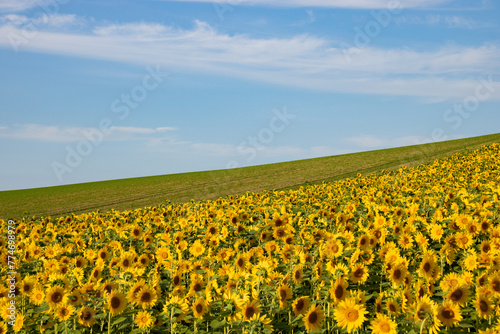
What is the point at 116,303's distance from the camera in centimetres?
528

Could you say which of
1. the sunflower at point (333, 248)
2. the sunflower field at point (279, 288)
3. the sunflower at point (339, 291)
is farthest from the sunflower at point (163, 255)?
the sunflower at point (339, 291)

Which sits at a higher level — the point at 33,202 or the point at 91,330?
the point at 33,202

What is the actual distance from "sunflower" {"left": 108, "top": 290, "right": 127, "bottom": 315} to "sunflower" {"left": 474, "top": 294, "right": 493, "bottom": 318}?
4.14m

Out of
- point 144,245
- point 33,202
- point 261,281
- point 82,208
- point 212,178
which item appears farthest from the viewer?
point 212,178

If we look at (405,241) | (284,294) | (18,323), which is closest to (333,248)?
(405,241)

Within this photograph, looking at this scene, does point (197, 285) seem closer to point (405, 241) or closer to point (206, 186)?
point (405, 241)

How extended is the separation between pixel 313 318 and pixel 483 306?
1.86 meters

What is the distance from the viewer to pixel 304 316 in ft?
16.3

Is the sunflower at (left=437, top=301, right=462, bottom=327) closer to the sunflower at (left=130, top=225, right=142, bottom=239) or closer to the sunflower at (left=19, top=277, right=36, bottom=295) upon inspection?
the sunflower at (left=19, top=277, right=36, bottom=295)

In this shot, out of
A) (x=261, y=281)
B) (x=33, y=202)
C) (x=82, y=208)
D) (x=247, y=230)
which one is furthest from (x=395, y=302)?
(x=33, y=202)

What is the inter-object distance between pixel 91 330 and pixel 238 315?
2.04m

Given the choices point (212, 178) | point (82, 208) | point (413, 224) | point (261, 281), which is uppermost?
point (212, 178)

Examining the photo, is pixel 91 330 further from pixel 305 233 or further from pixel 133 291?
pixel 305 233

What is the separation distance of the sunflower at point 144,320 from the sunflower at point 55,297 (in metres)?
1.08
